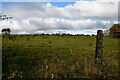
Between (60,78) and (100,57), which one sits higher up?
(100,57)

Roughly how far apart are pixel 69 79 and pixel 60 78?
10.0 inches

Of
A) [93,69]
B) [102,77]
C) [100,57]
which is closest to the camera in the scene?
[102,77]

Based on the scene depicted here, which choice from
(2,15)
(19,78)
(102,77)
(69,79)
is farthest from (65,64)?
(2,15)

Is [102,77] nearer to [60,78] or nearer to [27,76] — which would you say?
[60,78]

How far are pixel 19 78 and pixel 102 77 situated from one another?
237 centimetres

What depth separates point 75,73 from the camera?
396 cm

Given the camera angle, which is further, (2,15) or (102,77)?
(2,15)

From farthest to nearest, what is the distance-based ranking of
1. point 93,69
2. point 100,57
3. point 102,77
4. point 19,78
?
point 100,57
point 93,69
point 102,77
point 19,78

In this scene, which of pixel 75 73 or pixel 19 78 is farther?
pixel 75 73

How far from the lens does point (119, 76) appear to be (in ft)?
12.9

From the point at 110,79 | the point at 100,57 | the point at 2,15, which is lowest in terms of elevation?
the point at 110,79

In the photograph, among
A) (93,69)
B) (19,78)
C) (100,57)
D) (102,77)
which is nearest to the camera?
(19,78)

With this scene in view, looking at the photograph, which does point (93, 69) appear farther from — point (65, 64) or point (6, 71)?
point (6, 71)

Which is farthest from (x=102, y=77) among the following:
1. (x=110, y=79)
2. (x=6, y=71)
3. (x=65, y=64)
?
(x=6, y=71)
